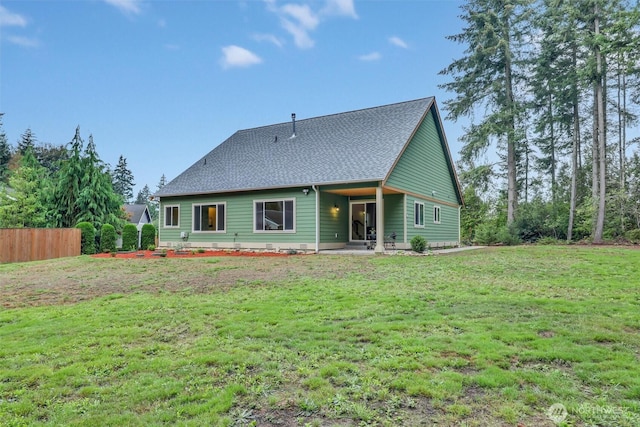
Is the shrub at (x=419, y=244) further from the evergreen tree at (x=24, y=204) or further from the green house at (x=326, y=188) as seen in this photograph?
the evergreen tree at (x=24, y=204)

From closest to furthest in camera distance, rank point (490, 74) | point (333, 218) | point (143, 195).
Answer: point (333, 218) < point (490, 74) < point (143, 195)

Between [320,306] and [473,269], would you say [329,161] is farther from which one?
[320,306]

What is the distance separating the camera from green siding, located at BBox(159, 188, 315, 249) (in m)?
14.4

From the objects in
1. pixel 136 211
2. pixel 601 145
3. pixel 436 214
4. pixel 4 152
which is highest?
pixel 4 152

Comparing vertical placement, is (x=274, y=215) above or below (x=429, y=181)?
below

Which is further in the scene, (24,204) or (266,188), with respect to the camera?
(24,204)

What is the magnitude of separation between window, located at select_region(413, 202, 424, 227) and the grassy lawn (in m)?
8.56

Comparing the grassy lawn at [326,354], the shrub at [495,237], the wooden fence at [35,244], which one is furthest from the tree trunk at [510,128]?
the wooden fence at [35,244]

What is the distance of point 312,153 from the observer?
16234 millimetres

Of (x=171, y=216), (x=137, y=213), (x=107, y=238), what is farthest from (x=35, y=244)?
(x=137, y=213)

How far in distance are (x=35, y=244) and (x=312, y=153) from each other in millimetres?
11753

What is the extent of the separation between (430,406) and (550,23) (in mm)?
24491

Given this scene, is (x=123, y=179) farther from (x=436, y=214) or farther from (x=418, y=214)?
(x=418, y=214)

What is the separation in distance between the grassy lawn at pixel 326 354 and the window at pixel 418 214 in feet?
28.1
